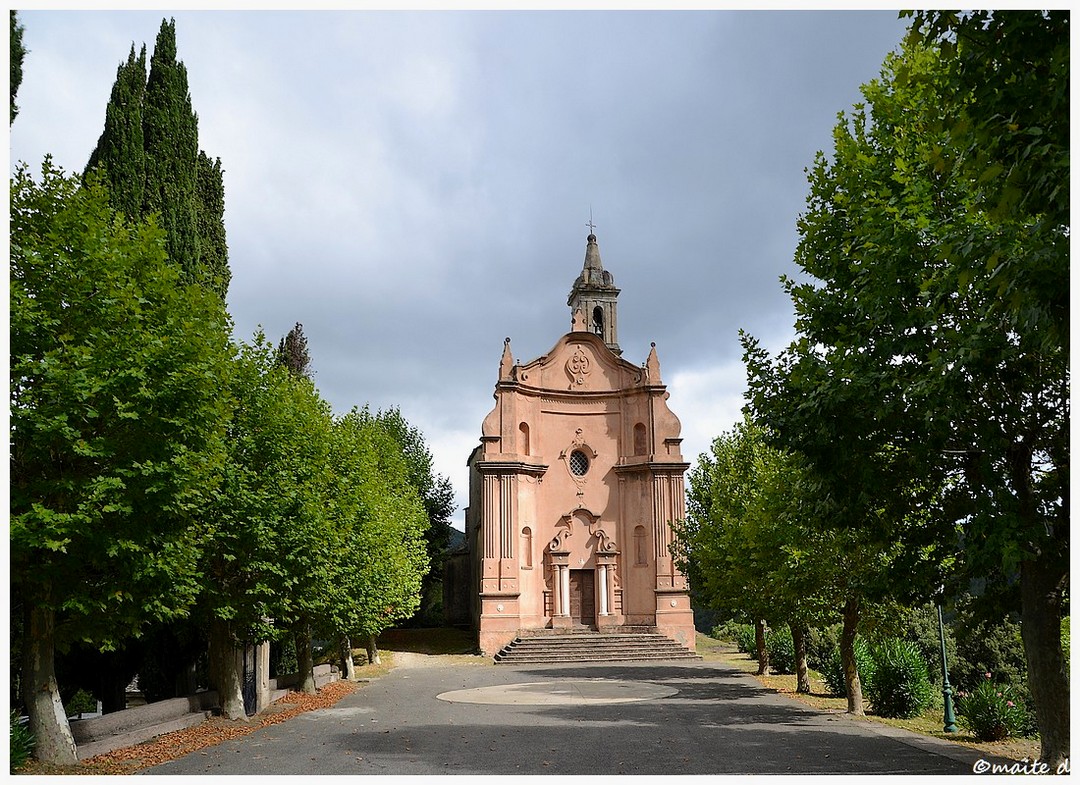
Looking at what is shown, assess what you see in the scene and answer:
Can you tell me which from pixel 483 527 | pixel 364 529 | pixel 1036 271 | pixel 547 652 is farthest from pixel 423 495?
pixel 1036 271

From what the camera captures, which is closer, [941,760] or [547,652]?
[941,760]

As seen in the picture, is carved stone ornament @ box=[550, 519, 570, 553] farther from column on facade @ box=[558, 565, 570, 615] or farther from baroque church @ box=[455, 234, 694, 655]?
column on facade @ box=[558, 565, 570, 615]

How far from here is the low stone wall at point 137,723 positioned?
13469 millimetres

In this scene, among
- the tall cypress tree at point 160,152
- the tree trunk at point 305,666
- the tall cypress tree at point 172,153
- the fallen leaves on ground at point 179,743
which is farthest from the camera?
the tree trunk at point 305,666

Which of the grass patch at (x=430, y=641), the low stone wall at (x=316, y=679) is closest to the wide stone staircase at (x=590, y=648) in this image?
the grass patch at (x=430, y=641)

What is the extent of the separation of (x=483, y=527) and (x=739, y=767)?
31.4 metres

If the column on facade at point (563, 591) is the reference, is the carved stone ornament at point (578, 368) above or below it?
above

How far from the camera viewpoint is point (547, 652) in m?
39.1

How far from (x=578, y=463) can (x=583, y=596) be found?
6.93 metres

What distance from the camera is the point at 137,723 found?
15.1 metres

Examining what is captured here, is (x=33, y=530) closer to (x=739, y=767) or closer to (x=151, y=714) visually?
(x=151, y=714)

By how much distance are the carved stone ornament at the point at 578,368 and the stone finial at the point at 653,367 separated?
10.4 feet

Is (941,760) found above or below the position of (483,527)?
below

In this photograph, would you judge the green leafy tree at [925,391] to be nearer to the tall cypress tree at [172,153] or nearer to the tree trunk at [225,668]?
the tree trunk at [225,668]
